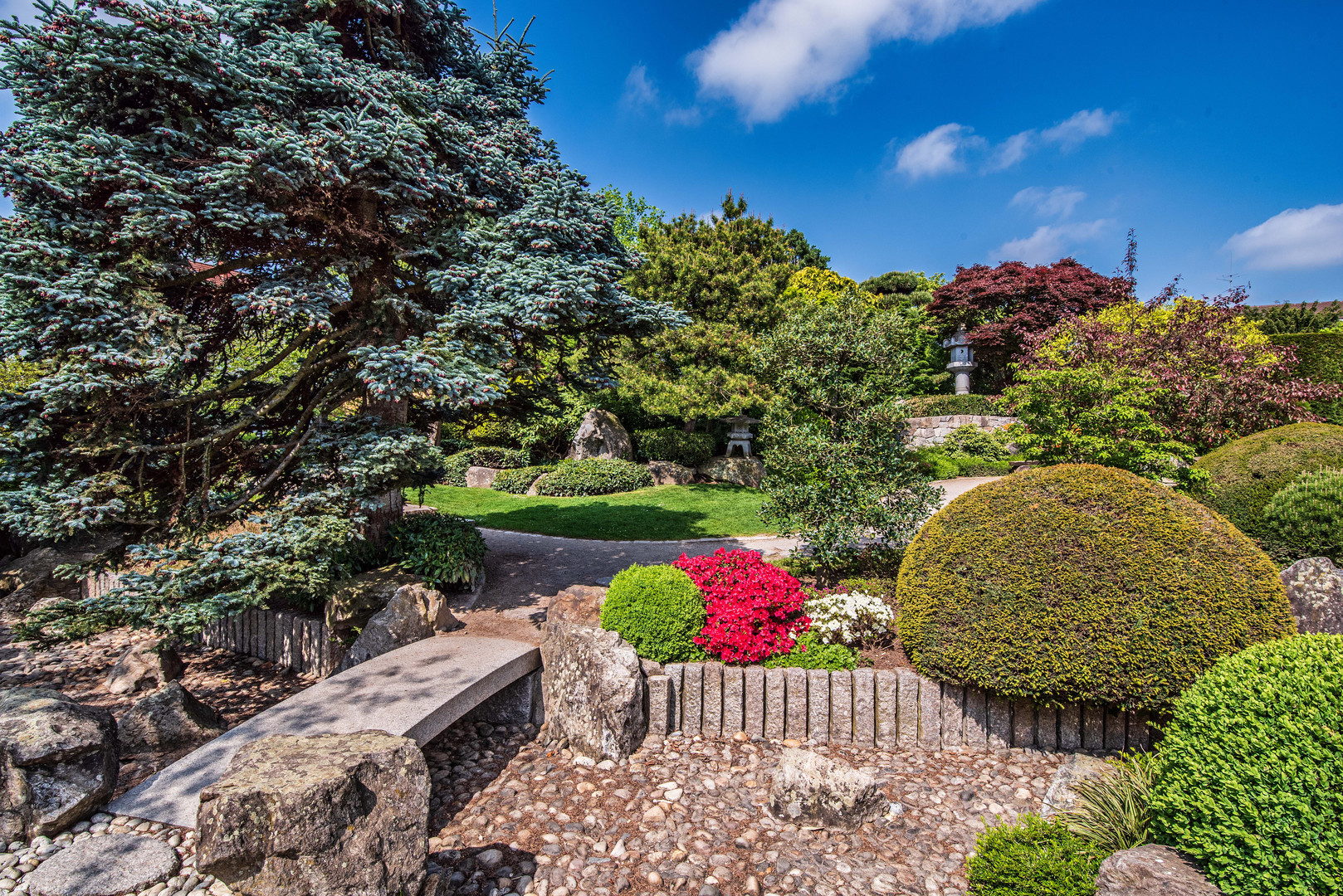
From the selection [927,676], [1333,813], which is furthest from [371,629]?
[1333,813]

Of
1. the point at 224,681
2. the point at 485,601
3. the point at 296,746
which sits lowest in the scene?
the point at 224,681

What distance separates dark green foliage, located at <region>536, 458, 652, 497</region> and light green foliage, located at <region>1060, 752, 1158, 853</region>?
13.3 meters

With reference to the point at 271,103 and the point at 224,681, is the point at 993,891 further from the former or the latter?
the point at 271,103

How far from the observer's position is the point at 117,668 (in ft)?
19.7

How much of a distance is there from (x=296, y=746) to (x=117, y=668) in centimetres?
492

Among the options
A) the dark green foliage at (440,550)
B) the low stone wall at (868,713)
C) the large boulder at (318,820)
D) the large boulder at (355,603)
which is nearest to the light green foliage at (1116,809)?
the low stone wall at (868,713)

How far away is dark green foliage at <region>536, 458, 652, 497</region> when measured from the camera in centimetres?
1612

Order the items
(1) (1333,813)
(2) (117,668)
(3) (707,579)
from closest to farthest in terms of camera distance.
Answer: (1) (1333,813), (3) (707,579), (2) (117,668)

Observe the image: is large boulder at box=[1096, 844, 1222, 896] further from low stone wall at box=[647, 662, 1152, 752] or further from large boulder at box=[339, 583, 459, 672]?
large boulder at box=[339, 583, 459, 672]

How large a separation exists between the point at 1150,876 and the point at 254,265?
8593 mm

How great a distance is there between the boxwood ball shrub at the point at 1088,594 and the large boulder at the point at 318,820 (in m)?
3.64

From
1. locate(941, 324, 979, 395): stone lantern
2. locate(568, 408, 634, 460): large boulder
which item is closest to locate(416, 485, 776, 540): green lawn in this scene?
locate(568, 408, 634, 460): large boulder

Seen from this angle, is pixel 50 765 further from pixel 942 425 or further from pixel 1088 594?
pixel 942 425

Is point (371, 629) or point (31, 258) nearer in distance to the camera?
point (31, 258)
